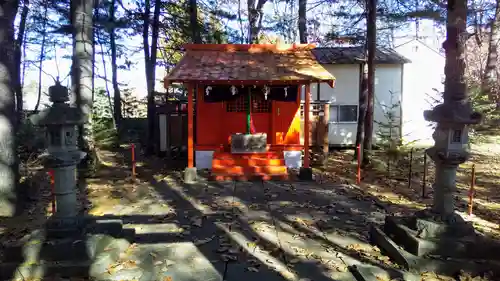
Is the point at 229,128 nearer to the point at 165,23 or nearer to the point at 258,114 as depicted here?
the point at 258,114

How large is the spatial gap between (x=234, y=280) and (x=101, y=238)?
1895mm

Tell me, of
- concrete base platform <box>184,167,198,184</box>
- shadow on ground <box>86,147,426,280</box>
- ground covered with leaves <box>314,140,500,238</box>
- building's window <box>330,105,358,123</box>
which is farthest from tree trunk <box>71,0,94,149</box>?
building's window <box>330,105,358,123</box>

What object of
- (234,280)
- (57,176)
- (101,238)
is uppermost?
(57,176)

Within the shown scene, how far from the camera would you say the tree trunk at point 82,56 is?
10289 mm

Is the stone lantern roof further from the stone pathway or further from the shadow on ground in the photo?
the shadow on ground

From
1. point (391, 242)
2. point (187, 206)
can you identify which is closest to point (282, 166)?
point (187, 206)

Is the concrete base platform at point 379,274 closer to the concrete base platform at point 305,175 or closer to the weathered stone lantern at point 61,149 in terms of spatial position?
the weathered stone lantern at point 61,149

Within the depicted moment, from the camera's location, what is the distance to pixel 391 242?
514cm

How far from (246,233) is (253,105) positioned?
695 centimetres

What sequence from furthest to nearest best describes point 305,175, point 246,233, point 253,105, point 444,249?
1. point 253,105
2. point 305,175
3. point 246,233
4. point 444,249

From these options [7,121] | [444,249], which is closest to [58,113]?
[7,121]

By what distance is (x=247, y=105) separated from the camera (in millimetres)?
11688

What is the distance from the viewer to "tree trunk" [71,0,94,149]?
Answer: 1029 centimetres

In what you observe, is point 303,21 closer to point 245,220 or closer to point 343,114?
point 343,114
